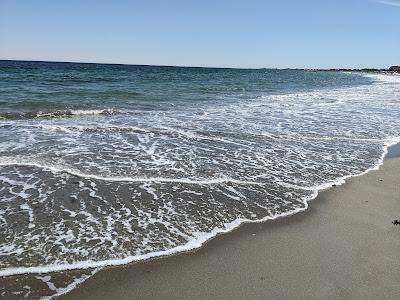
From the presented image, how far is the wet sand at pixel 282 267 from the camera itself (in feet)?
12.9

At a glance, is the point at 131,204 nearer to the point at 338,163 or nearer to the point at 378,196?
the point at 378,196

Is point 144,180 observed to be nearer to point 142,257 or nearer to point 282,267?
point 142,257

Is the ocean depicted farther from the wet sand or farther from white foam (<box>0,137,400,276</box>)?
the wet sand

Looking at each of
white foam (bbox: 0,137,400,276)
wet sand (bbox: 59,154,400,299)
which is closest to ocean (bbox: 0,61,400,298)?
white foam (bbox: 0,137,400,276)

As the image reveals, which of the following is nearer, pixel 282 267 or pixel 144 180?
pixel 282 267

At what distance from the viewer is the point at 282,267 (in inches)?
173

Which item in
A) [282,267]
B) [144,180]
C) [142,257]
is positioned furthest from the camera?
[144,180]

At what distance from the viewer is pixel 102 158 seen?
8.57 m

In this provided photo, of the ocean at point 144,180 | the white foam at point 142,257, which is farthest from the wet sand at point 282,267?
the ocean at point 144,180

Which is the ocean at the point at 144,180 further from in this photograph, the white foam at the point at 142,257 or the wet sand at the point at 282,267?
the wet sand at the point at 282,267

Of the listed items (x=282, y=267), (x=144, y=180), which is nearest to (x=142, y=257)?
(x=282, y=267)

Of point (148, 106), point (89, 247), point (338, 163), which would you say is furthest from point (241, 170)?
point (148, 106)

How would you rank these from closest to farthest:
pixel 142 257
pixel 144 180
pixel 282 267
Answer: pixel 282 267 → pixel 142 257 → pixel 144 180

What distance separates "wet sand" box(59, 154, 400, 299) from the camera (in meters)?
3.94
